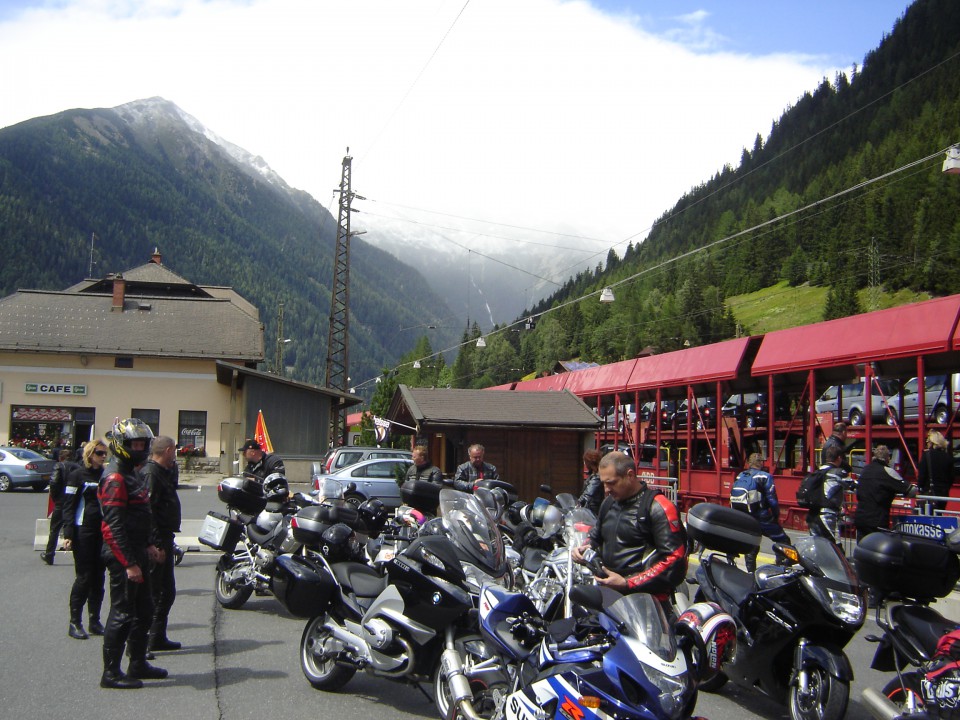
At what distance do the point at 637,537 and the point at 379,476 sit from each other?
16299mm

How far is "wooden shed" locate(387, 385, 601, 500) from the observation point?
20.6 m

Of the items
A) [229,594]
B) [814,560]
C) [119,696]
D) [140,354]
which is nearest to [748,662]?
[814,560]

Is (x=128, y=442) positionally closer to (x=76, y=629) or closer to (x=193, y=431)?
(x=76, y=629)

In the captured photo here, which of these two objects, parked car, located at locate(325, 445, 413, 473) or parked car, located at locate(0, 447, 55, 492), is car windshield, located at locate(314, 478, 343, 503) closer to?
parked car, located at locate(325, 445, 413, 473)

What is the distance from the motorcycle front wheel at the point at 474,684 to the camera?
5102 mm

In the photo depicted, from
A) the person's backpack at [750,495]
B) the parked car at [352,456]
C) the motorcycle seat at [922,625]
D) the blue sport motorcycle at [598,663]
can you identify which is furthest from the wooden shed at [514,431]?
the blue sport motorcycle at [598,663]

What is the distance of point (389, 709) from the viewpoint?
20.2ft

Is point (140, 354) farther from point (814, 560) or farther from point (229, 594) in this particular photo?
point (814, 560)

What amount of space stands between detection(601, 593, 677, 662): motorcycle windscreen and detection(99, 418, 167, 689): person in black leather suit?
380cm

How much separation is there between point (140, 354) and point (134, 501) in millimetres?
38258

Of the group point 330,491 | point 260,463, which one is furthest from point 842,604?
point 260,463

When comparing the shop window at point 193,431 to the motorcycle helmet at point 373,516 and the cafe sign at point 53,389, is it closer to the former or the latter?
the cafe sign at point 53,389

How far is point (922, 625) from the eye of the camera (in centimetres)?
503

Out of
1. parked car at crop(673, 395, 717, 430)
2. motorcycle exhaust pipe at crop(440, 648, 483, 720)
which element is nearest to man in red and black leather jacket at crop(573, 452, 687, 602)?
motorcycle exhaust pipe at crop(440, 648, 483, 720)
